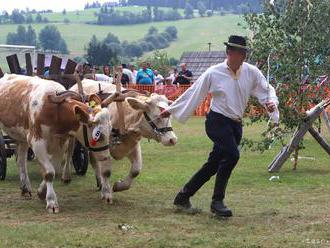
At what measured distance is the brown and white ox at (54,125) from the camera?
26.2 feet

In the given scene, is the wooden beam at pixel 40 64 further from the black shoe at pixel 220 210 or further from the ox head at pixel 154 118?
the black shoe at pixel 220 210

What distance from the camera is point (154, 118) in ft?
27.9

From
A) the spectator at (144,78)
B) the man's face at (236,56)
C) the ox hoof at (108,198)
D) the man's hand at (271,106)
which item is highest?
the man's face at (236,56)

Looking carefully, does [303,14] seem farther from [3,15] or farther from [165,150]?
[3,15]

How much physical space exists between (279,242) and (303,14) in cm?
584

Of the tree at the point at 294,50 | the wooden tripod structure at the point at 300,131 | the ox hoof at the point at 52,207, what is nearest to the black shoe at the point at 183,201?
the ox hoof at the point at 52,207

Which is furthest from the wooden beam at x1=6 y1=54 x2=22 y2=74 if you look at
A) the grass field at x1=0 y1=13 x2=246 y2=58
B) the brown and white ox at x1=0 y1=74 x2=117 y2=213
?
the grass field at x1=0 y1=13 x2=246 y2=58

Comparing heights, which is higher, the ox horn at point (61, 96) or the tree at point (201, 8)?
the ox horn at point (61, 96)

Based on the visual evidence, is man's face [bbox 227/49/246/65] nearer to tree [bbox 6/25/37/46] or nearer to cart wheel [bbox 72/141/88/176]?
cart wheel [bbox 72/141/88/176]

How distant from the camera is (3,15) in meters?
111

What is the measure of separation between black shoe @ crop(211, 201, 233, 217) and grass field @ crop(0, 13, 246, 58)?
70460 millimetres

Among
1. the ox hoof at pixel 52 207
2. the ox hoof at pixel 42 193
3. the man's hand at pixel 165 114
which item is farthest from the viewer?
the ox hoof at pixel 42 193

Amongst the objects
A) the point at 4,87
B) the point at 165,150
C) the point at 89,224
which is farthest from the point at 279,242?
the point at 165,150

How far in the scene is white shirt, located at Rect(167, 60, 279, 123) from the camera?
744 cm
